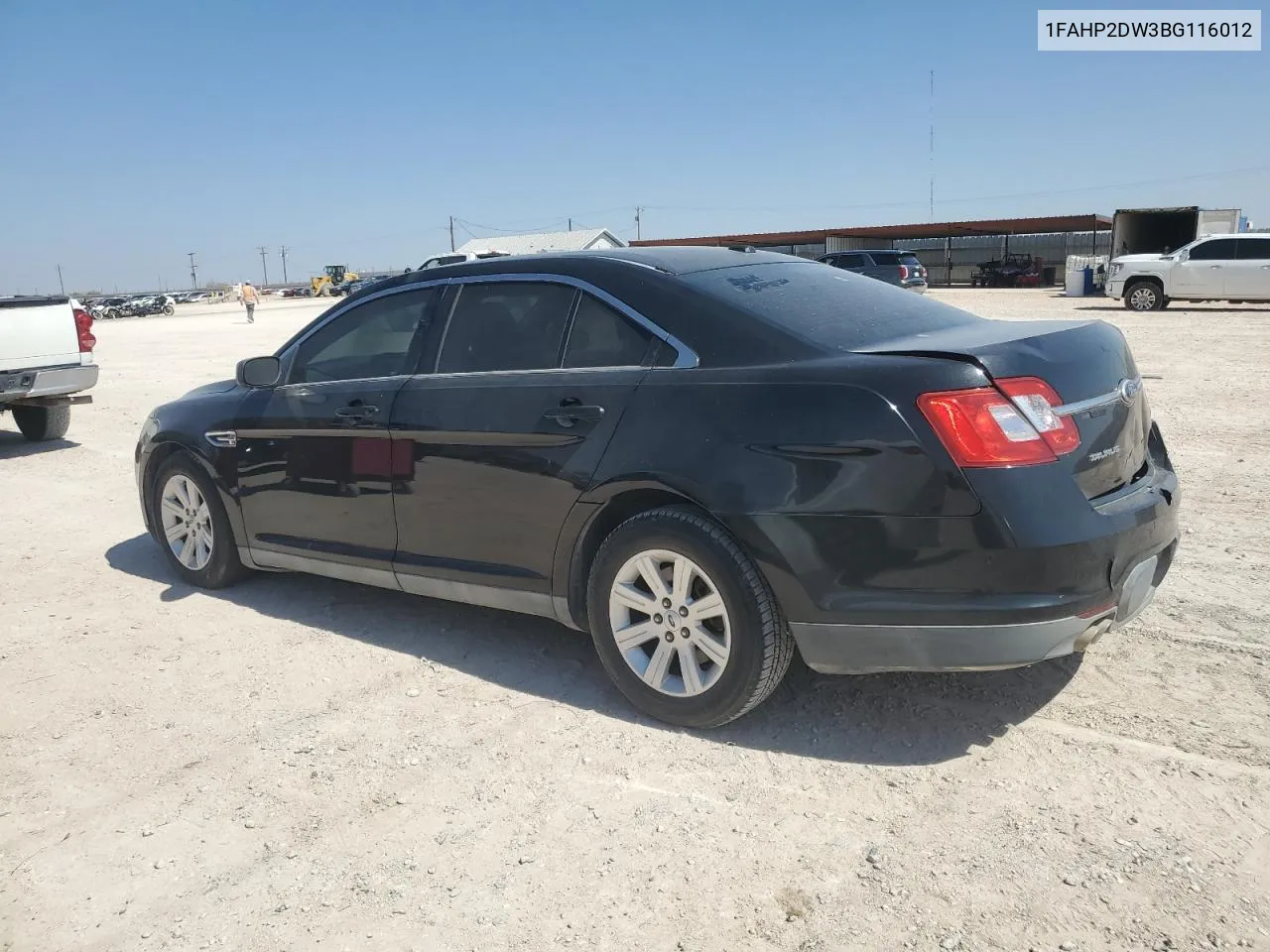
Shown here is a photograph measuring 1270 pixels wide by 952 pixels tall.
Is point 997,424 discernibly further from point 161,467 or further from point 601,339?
point 161,467

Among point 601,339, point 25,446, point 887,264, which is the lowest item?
point 25,446

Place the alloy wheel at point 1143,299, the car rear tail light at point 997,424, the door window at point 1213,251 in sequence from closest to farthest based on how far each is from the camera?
the car rear tail light at point 997,424 → the door window at point 1213,251 → the alloy wheel at point 1143,299

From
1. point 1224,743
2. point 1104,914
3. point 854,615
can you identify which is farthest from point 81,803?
point 1224,743

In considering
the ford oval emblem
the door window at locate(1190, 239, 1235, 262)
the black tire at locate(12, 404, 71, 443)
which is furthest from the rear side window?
the black tire at locate(12, 404, 71, 443)

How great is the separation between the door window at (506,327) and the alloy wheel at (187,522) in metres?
1.84

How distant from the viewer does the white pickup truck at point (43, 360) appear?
31.6 ft

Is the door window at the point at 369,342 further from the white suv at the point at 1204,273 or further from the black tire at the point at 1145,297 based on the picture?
the black tire at the point at 1145,297

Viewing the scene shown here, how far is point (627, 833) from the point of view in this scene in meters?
2.93

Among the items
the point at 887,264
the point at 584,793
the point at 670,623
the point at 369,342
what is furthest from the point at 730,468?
the point at 887,264

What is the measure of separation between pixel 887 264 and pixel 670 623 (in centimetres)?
3195

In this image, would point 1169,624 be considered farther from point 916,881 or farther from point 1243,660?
point 916,881

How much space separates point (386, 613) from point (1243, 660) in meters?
3.56

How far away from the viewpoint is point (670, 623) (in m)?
3.46

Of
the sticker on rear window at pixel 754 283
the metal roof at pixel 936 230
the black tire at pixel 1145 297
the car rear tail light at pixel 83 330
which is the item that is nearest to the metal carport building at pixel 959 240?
the metal roof at pixel 936 230
